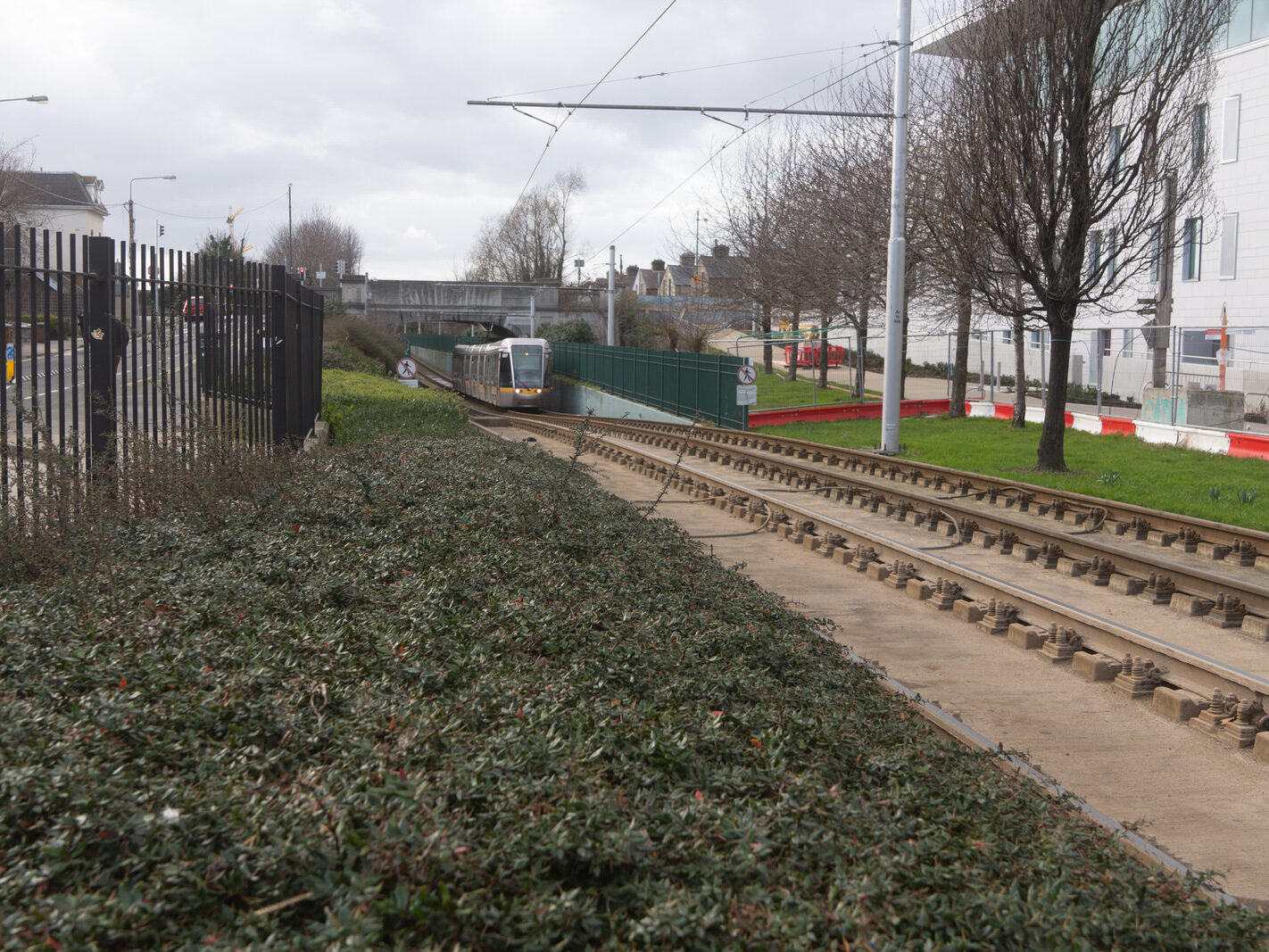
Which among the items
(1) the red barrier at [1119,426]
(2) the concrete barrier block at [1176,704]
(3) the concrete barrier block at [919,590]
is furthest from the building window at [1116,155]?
(2) the concrete barrier block at [1176,704]

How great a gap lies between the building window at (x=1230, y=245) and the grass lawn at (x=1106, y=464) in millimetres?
12607

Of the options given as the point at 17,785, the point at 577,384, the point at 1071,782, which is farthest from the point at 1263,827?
the point at 577,384

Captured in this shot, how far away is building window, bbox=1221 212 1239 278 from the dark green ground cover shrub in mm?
32986

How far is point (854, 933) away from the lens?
278cm

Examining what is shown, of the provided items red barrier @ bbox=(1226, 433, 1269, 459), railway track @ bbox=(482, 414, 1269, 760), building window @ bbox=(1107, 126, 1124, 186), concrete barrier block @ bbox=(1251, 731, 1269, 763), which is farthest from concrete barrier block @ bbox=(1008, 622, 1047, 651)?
red barrier @ bbox=(1226, 433, 1269, 459)

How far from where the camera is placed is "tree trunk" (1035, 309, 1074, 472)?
16609mm

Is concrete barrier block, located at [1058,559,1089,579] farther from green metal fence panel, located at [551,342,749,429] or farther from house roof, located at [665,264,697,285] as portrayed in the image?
house roof, located at [665,264,697,285]

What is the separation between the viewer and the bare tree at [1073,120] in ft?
49.4

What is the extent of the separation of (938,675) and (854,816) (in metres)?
4.09

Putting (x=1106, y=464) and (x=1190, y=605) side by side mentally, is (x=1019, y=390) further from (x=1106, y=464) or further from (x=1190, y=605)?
(x=1190, y=605)

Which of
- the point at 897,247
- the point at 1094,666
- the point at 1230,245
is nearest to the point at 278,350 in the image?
the point at 1094,666

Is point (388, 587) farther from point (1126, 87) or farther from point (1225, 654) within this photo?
point (1126, 87)

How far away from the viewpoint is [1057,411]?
54.7 feet

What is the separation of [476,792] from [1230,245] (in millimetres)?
36103
